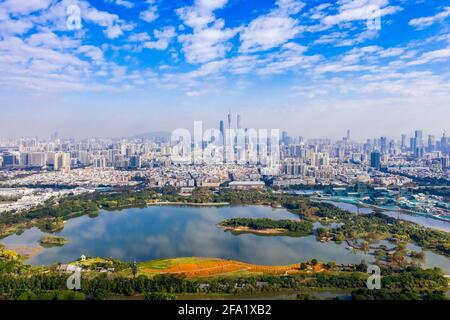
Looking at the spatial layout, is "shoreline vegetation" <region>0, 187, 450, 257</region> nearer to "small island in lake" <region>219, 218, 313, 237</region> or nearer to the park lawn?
"small island in lake" <region>219, 218, 313, 237</region>

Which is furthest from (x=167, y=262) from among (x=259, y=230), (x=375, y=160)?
(x=375, y=160)


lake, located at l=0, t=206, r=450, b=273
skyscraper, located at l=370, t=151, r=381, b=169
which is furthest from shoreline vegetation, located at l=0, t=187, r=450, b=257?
skyscraper, located at l=370, t=151, r=381, b=169

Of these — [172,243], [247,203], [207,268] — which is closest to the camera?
[207,268]

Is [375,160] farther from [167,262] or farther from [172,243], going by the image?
[167,262]

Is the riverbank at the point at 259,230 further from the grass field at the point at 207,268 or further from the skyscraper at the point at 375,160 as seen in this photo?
the skyscraper at the point at 375,160
